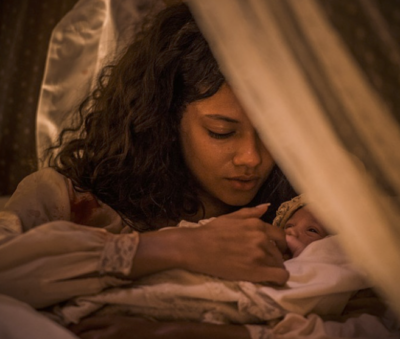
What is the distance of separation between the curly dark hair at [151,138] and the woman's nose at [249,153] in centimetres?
23

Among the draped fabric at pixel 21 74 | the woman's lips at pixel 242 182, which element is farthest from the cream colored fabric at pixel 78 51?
the woman's lips at pixel 242 182

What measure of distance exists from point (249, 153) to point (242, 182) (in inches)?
5.1

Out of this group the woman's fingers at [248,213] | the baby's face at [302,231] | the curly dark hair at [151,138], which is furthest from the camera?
the curly dark hair at [151,138]

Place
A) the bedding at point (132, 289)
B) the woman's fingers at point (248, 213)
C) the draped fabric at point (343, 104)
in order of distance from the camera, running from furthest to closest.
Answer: the woman's fingers at point (248, 213) < the bedding at point (132, 289) < the draped fabric at point (343, 104)

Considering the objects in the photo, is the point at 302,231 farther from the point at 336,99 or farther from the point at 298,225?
the point at 336,99

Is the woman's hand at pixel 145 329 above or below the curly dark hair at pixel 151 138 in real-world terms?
below

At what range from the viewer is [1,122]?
232cm

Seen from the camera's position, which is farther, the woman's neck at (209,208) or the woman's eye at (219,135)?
the woman's neck at (209,208)

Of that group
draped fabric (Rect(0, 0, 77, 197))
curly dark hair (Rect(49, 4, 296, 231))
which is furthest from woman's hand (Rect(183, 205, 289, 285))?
draped fabric (Rect(0, 0, 77, 197))

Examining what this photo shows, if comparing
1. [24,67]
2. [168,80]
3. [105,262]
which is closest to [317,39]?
[105,262]

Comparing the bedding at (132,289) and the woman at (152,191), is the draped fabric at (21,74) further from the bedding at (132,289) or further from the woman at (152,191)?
the bedding at (132,289)

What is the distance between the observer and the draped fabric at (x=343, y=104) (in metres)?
0.98

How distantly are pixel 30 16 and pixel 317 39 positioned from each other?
5.59 feet

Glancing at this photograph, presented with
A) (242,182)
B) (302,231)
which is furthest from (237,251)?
(242,182)
